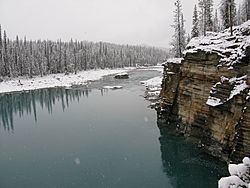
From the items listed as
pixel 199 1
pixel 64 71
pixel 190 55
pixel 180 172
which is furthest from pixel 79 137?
pixel 64 71

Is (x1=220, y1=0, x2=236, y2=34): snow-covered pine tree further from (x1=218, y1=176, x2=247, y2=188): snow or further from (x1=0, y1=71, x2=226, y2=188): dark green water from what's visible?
(x1=218, y1=176, x2=247, y2=188): snow

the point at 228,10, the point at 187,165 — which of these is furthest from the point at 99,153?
the point at 228,10

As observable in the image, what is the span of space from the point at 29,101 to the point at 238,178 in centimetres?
6627

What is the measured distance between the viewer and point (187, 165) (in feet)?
83.7

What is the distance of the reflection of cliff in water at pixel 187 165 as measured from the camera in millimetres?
22719

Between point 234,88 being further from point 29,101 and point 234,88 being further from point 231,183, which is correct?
point 29,101

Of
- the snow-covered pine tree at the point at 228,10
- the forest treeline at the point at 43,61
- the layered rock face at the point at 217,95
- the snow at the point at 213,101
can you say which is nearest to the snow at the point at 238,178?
the layered rock face at the point at 217,95

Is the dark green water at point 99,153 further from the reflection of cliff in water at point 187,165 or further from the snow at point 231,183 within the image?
the snow at point 231,183

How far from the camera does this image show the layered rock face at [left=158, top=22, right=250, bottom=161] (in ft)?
74.1

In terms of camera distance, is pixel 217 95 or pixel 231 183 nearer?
pixel 231 183

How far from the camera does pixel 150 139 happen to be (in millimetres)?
32938

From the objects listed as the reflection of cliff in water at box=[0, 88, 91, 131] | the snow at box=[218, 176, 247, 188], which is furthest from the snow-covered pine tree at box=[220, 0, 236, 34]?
the reflection of cliff in water at box=[0, 88, 91, 131]

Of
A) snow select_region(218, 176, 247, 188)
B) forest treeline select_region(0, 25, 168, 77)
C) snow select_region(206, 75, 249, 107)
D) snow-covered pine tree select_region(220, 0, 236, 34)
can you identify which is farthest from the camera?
forest treeline select_region(0, 25, 168, 77)

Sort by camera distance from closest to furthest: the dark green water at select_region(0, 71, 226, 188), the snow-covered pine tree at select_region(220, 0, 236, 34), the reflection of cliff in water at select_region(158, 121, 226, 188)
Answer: the reflection of cliff in water at select_region(158, 121, 226, 188) < the dark green water at select_region(0, 71, 226, 188) < the snow-covered pine tree at select_region(220, 0, 236, 34)
